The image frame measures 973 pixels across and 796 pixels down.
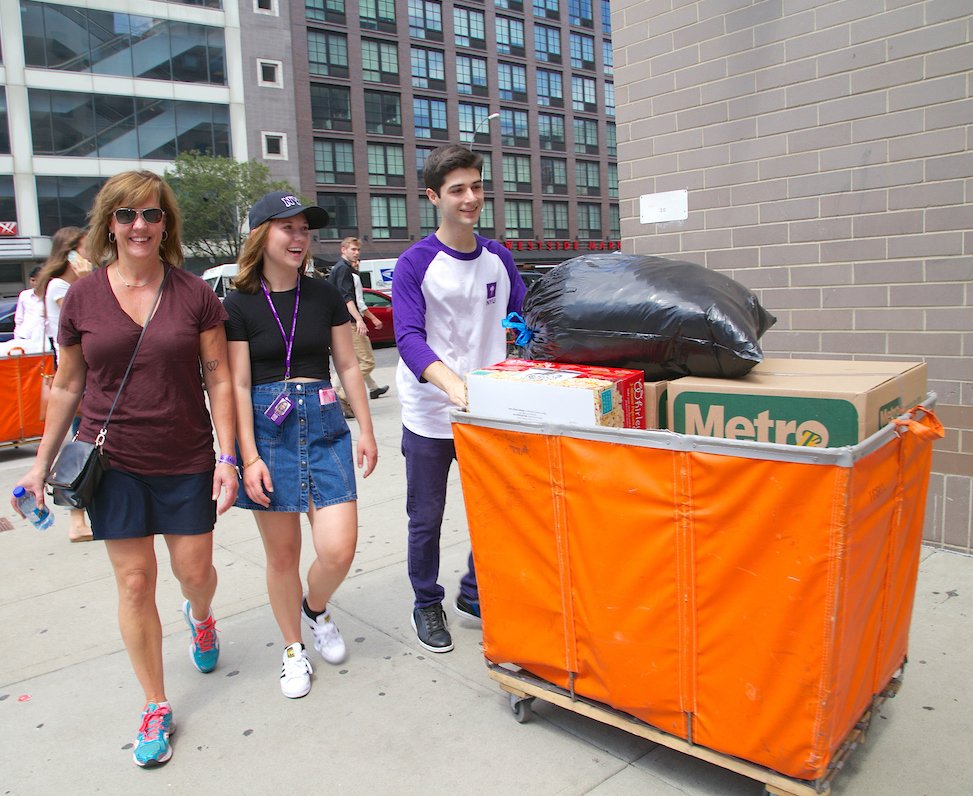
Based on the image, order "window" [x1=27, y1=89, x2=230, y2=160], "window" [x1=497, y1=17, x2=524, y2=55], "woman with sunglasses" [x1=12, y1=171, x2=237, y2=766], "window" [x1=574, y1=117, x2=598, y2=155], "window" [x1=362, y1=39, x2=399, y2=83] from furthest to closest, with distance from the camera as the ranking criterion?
"window" [x1=574, y1=117, x2=598, y2=155]
"window" [x1=497, y1=17, x2=524, y2=55]
"window" [x1=362, y1=39, x2=399, y2=83]
"window" [x1=27, y1=89, x2=230, y2=160]
"woman with sunglasses" [x1=12, y1=171, x2=237, y2=766]

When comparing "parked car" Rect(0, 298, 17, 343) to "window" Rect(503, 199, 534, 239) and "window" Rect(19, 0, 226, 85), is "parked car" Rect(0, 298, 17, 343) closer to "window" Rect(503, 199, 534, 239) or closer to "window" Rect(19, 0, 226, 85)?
"window" Rect(19, 0, 226, 85)

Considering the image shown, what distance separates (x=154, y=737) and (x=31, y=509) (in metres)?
0.84

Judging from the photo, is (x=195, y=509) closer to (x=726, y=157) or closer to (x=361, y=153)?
(x=726, y=157)

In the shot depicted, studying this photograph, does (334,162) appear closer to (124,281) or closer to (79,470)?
(124,281)

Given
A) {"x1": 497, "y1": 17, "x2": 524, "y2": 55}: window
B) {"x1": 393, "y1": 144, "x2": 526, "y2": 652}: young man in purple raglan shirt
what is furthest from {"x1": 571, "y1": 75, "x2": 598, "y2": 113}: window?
{"x1": 393, "y1": 144, "x2": 526, "y2": 652}: young man in purple raglan shirt

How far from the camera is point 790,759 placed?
2061mm

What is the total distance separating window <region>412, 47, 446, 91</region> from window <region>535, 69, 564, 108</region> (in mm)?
7853

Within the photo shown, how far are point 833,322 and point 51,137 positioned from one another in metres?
37.3

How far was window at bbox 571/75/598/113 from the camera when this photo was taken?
180 feet

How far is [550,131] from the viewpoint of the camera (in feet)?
174

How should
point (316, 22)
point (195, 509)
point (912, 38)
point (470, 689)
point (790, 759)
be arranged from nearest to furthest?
point (790, 759) < point (195, 509) < point (470, 689) < point (912, 38) < point (316, 22)

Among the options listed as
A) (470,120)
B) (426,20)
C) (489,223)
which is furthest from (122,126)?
(489,223)

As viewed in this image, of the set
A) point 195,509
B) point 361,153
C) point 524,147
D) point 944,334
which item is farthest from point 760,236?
point 524,147

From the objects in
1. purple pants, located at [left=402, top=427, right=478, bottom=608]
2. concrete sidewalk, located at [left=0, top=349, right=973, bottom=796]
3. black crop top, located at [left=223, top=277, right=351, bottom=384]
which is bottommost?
concrete sidewalk, located at [left=0, top=349, right=973, bottom=796]
